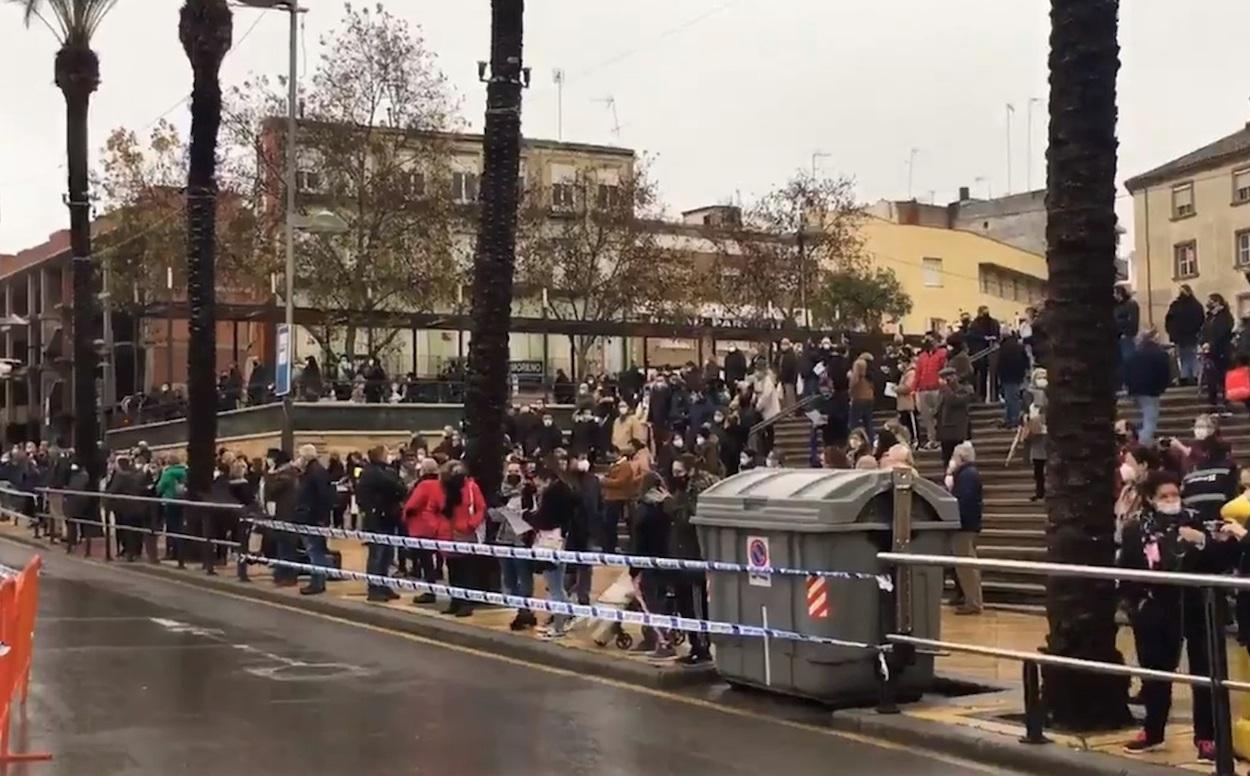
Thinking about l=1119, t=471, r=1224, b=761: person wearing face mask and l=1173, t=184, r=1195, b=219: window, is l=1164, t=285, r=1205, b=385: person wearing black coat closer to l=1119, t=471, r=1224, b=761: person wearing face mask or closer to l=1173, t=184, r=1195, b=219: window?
l=1119, t=471, r=1224, b=761: person wearing face mask

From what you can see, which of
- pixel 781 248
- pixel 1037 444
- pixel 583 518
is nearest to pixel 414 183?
pixel 781 248

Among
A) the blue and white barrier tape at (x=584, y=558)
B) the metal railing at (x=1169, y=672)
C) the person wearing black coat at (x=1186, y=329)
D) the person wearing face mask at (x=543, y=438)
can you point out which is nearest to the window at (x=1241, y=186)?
the person wearing black coat at (x=1186, y=329)

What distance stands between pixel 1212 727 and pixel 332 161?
1467 inches

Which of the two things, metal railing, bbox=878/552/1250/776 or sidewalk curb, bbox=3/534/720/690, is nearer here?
metal railing, bbox=878/552/1250/776

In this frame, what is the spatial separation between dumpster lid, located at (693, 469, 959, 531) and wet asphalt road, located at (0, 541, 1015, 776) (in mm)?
1317

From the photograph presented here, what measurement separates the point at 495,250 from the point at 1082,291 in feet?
27.2

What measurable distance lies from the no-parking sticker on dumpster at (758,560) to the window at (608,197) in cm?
4142

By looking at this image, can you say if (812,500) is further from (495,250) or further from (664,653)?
(495,250)

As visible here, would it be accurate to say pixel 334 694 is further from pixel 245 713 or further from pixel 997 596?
pixel 997 596

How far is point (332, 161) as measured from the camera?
42531mm

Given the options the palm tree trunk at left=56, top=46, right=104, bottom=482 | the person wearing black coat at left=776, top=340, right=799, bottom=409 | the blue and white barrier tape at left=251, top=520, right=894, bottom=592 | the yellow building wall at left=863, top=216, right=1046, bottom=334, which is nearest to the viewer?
the blue and white barrier tape at left=251, top=520, right=894, bottom=592

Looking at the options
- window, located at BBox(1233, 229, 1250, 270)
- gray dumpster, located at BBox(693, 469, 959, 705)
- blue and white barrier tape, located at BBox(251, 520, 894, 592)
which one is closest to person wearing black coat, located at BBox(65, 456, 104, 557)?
blue and white barrier tape, located at BBox(251, 520, 894, 592)

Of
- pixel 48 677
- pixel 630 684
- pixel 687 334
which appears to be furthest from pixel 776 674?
pixel 687 334

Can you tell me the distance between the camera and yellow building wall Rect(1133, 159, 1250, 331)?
54.5 meters
